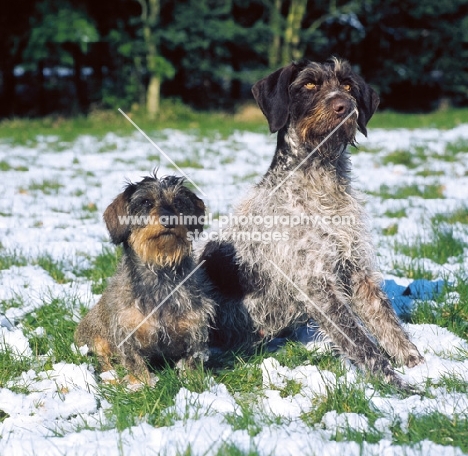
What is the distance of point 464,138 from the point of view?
16.9 meters

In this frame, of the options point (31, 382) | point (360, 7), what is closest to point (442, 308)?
point (31, 382)

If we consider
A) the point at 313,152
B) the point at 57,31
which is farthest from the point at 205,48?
the point at 313,152

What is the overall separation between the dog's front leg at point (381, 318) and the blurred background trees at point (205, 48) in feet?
83.9

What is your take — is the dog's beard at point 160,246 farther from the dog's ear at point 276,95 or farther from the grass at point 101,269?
the grass at point 101,269

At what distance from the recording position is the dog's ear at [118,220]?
4176 mm

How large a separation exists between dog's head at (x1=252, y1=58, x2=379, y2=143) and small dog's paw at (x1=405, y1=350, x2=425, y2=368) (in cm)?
153

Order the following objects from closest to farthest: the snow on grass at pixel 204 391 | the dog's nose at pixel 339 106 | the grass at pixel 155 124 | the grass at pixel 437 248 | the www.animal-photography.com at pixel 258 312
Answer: the snow on grass at pixel 204 391
the www.animal-photography.com at pixel 258 312
the dog's nose at pixel 339 106
the grass at pixel 437 248
the grass at pixel 155 124

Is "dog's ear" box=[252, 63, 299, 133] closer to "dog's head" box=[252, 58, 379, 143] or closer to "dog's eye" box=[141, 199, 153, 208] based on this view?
"dog's head" box=[252, 58, 379, 143]

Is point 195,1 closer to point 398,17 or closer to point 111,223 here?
point 398,17

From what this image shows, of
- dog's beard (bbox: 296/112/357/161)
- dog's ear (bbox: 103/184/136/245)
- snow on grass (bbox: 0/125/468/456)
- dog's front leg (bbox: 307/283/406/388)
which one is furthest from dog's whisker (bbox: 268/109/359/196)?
dog's ear (bbox: 103/184/136/245)

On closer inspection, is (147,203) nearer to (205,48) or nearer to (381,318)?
(381,318)

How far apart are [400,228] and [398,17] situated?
36.7 meters

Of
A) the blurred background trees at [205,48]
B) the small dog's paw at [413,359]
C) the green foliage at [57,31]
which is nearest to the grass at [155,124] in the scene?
the blurred background trees at [205,48]

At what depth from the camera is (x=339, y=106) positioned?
4.38m
